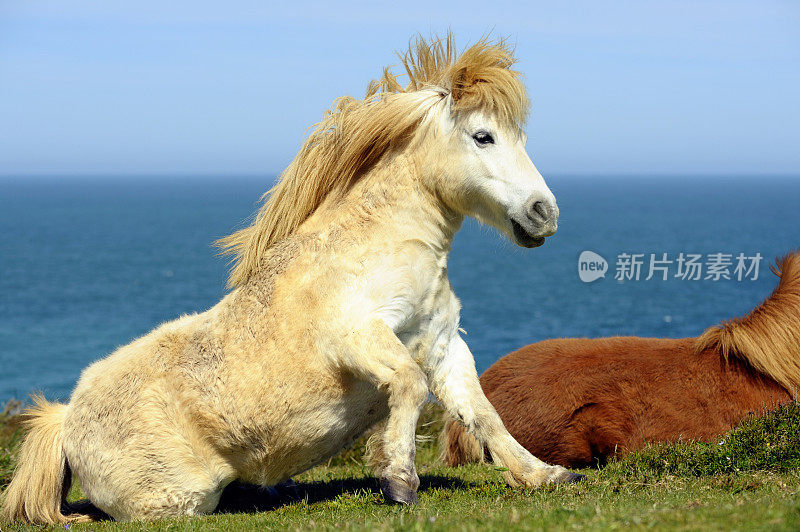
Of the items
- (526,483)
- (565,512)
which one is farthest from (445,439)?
(565,512)

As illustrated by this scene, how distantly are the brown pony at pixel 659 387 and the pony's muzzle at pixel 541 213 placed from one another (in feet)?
7.44

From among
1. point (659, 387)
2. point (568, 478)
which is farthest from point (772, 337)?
point (568, 478)

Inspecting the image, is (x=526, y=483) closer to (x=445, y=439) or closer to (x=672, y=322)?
(x=445, y=439)

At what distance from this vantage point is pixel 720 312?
51.4 meters

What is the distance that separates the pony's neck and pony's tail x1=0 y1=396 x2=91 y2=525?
9.00 ft

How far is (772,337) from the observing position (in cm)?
669

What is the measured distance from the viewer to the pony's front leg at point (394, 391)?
16.3 feet

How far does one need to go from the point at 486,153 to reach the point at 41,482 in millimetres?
4214

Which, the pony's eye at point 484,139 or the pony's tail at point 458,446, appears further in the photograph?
the pony's tail at point 458,446

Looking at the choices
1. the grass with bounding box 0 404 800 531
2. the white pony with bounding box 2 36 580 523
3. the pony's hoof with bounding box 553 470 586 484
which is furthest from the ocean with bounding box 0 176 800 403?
the grass with bounding box 0 404 800 531

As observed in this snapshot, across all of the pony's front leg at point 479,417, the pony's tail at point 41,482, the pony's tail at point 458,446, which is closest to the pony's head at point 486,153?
the pony's front leg at point 479,417

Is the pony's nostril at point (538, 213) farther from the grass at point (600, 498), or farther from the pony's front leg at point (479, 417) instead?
the grass at point (600, 498)

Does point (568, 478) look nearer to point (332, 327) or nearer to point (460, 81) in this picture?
point (332, 327)

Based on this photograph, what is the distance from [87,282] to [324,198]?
67.3m
